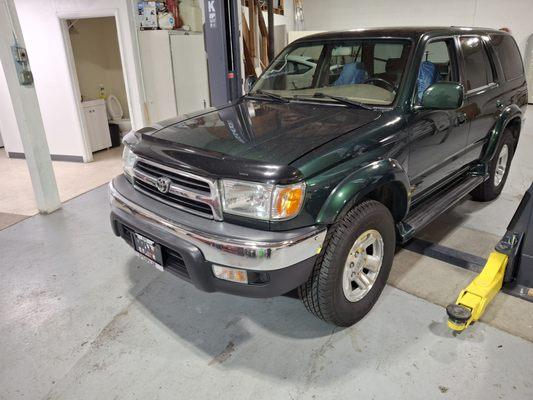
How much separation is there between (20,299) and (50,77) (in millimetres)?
4149

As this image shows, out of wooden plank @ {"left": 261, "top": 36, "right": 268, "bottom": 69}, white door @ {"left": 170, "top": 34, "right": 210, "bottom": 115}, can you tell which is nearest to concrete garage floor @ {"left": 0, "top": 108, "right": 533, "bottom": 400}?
white door @ {"left": 170, "top": 34, "right": 210, "bottom": 115}

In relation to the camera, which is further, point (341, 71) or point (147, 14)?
point (147, 14)

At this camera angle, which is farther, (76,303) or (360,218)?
(76,303)

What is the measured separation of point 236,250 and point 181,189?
48 centimetres

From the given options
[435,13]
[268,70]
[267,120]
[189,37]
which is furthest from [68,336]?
[435,13]

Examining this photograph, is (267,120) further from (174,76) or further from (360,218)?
(174,76)

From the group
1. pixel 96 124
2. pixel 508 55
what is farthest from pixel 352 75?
pixel 96 124

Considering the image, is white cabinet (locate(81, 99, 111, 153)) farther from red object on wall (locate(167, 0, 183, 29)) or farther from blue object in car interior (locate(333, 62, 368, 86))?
blue object in car interior (locate(333, 62, 368, 86))

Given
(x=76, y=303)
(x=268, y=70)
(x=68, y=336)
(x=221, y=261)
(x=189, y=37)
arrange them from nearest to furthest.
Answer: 1. (x=221, y=261)
2. (x=68, y=336)
3. (x=76, y=303)
4. (x=268, y=70)
5. (x=189, y=37)

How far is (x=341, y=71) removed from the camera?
278cm

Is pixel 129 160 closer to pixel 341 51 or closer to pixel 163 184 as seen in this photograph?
pixel 163 184

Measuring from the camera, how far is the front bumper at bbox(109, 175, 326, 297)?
1.72 metres

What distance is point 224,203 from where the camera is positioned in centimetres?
184

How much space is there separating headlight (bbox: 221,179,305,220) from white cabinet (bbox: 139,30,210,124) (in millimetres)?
4361
